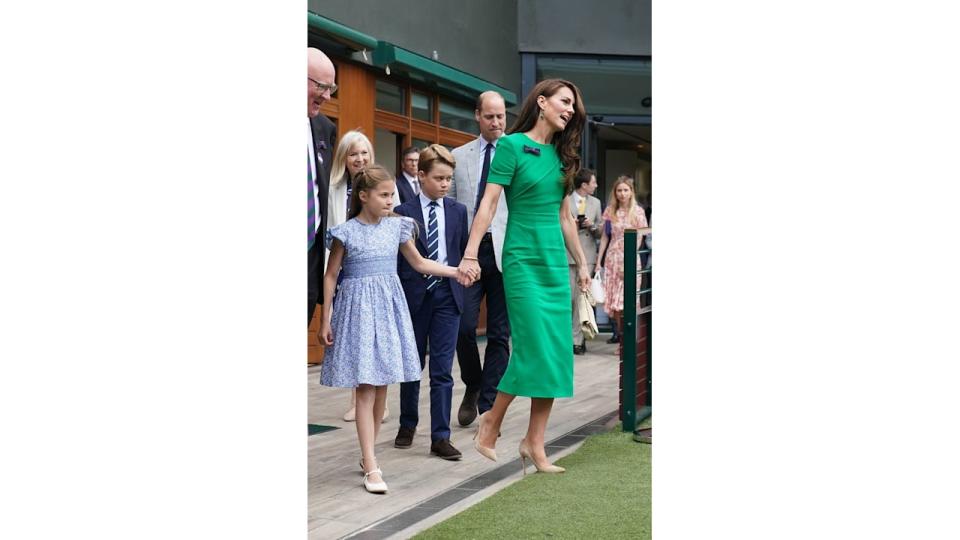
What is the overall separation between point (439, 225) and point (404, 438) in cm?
109

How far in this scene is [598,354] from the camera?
11.9 metres

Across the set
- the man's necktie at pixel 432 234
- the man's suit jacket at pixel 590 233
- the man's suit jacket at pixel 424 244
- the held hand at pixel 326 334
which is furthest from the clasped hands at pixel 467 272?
the man's suit jacket at pixel 590 233

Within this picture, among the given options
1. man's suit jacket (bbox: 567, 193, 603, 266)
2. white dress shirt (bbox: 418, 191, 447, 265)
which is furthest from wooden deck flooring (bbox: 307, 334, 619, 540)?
man's suit jacket (bbox: 567, 193, 603, 266)

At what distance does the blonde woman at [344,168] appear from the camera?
6.29 m

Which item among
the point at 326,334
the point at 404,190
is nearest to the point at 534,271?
the point at 326,334

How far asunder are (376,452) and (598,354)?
6074 mm

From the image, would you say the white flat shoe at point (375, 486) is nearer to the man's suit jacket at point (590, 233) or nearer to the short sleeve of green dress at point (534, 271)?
the short sleeve of green dress at point (534, 271)

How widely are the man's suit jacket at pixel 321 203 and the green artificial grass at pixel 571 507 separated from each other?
1.22 m

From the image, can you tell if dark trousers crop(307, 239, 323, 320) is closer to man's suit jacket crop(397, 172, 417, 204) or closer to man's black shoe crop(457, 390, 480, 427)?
man's suit jacket crop(397, 172, 417, 204)

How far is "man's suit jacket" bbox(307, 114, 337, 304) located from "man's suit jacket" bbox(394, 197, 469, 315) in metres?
0.78

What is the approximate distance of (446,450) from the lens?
578 cm

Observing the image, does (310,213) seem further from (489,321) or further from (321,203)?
(489,321)

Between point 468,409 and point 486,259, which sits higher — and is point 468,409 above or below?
below
